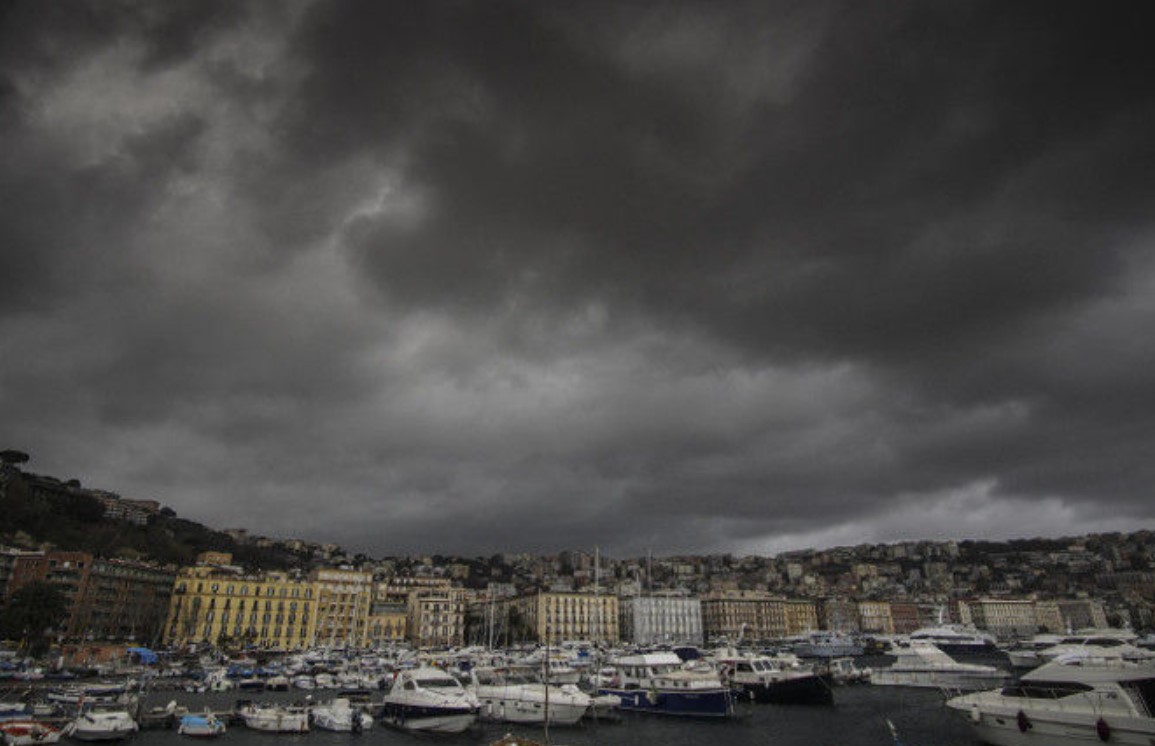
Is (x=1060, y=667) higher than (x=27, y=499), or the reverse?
(x=27, y=499)

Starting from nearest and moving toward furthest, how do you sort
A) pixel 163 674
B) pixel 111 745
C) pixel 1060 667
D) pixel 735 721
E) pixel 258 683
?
pixel 1060 667, pixel 111 745, pixel 735 721, pixel 258 683, pixel 163 674

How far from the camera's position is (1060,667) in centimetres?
3119

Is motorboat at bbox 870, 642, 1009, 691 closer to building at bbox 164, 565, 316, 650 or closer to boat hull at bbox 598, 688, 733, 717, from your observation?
boat hull at bbox 598, 688, 733, 717

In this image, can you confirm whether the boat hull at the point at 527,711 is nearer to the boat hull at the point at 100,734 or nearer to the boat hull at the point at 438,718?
the boat hull at the point at 438,718

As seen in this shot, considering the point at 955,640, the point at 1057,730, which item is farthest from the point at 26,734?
the point at 955,640

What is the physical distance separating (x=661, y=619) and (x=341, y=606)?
220ft

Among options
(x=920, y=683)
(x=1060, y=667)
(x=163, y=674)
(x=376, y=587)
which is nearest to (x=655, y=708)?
(x=1060, y=667)

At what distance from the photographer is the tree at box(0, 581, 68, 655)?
8619 centimetres

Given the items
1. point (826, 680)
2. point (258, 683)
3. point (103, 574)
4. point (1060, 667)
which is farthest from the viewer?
point (103, 574)

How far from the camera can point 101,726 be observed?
33844mm

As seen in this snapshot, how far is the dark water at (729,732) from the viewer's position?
36375 mm

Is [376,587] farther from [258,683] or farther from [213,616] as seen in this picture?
[258,683]

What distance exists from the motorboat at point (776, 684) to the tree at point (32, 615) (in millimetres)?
82189

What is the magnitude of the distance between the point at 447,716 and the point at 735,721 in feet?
58.6
